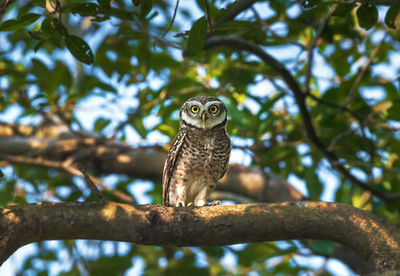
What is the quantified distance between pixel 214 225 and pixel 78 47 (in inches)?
49.4

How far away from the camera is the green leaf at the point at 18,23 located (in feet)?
8.21

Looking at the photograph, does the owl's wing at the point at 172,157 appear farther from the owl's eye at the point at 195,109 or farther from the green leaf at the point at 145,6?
the green leaf at the point at 145,6

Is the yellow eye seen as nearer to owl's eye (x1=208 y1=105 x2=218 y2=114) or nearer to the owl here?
the owl

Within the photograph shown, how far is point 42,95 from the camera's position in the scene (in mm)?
4891

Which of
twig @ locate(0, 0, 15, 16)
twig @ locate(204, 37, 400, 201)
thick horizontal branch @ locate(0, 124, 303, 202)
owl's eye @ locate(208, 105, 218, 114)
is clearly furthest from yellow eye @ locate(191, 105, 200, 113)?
twig @ locate(0, 0, 15, 16)

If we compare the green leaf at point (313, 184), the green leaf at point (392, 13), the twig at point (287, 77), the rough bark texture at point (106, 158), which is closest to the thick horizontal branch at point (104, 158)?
the rough bark texture at point (106, 158)

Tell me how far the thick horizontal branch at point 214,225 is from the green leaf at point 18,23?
3.08 feet

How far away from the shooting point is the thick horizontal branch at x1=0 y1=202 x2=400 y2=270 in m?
2.48

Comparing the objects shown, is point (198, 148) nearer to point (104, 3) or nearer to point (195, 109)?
point (195, 109)

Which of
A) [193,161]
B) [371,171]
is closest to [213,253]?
[193,161]

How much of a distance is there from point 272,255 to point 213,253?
34.7 inches

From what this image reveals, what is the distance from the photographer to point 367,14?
2.75 m

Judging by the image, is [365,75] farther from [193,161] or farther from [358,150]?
[193,161]

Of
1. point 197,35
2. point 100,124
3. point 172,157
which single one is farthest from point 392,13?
point 100,124
